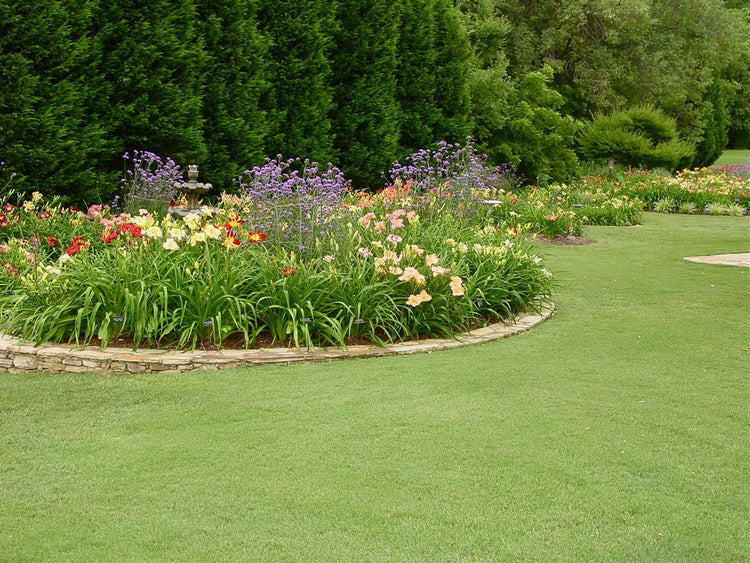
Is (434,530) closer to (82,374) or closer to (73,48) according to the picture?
(82,374)

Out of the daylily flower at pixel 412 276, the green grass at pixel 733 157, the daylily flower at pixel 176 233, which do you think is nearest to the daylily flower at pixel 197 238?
the daylily flower at pixel 176 233

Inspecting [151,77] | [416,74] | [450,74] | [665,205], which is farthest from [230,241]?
[665,205]

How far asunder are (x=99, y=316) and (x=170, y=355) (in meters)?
0.66

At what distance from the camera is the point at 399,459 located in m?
3.37

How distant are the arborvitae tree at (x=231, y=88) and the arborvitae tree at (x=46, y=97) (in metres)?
1.55

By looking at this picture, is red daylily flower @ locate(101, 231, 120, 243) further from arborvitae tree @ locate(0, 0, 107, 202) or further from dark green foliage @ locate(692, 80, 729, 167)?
dark green foliage @ locate(692, 80, 729, 167)

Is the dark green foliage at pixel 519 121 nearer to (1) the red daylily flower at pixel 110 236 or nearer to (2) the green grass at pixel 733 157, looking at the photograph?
(1) the red daylily flower at pixel 110 236

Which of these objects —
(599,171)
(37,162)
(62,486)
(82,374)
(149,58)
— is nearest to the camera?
(62,486)

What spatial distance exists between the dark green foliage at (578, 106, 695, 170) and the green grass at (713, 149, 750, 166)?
13.0 metres

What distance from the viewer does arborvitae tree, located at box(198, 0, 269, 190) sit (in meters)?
8.88

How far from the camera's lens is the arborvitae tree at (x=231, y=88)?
29.1 ft

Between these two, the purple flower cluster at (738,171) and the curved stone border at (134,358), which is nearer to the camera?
the curved stone border at (134,358)

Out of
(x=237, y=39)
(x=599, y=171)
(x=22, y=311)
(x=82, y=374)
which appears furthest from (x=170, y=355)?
(x=599, y=171)

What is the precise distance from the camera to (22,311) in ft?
16.8
